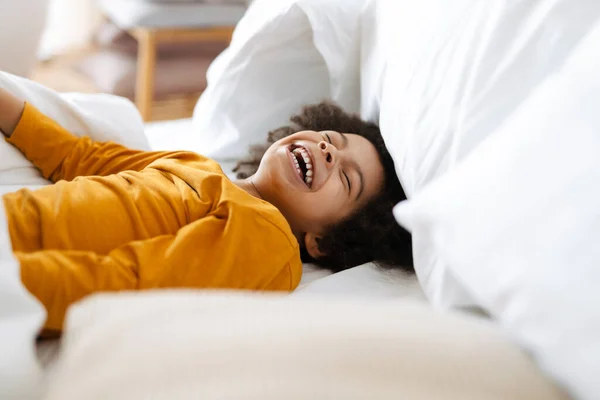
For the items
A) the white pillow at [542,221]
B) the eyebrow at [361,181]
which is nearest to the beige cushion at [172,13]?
the eyebrow at [361,181]

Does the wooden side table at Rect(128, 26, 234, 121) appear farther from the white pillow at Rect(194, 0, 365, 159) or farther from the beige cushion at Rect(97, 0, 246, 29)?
the white pillow at Rect(194, 0, 365, 159)

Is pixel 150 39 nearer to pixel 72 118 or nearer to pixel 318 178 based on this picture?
pixel 72 118

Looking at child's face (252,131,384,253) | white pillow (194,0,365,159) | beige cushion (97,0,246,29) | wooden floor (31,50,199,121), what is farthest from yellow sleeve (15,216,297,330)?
wooden floor (31,50,199,121)

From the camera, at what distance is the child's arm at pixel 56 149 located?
0.99 metres

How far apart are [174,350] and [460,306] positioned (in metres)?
0.37

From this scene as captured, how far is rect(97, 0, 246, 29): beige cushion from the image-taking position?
206cm

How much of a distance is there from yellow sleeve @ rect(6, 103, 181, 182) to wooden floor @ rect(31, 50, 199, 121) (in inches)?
58.9

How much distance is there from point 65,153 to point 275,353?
706 mm

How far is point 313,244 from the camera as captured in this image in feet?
3.35

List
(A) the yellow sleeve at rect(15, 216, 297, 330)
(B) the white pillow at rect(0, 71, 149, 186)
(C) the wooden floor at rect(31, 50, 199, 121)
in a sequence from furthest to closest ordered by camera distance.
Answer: (C) the wooden floor at rect(31, 50, 199, 121)
(B) the white pillow at rect(0, 71, 149, 186)
(A) the yellow sleeve at rect(15, 216, 297, 330)

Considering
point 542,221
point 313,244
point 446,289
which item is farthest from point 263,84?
point 542,221

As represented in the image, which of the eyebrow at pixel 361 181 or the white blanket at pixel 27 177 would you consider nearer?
the white blanket at pixel 27 177

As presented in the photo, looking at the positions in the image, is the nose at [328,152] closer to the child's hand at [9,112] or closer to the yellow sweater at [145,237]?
the yellow sweater at [145,237]

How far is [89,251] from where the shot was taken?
77 centimetres
